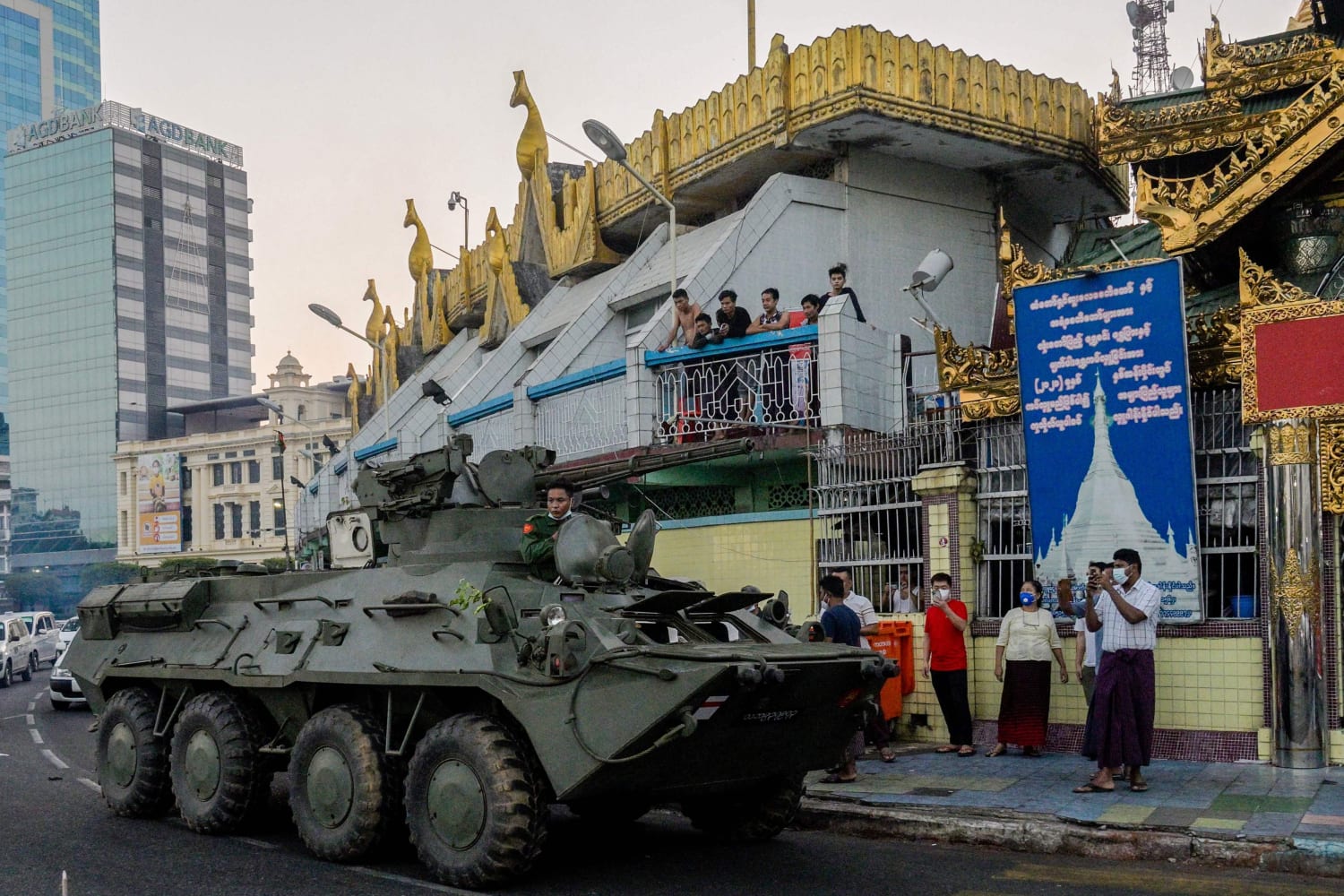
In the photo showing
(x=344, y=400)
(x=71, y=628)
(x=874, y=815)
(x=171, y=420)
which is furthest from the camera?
A: (x=171, y=420)

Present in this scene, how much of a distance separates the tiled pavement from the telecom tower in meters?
32.5

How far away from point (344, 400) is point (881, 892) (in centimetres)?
8025

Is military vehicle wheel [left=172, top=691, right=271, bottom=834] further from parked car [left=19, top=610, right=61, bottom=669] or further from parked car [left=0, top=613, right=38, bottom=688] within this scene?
parked car [left=19, top=610, right=61, bottom=669]

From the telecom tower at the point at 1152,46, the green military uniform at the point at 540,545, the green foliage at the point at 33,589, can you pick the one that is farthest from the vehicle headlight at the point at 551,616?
the green foliage at the point at 33,589

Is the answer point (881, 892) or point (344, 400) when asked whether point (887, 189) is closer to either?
point (881, 892)

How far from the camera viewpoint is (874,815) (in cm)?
914

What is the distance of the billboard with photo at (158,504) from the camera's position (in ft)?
275

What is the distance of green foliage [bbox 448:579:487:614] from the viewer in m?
8.09

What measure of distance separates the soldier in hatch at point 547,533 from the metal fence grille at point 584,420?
23.7ft

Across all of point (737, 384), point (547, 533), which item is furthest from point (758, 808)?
point (737, 384)

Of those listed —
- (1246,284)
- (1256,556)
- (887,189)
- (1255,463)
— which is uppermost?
(887,189)

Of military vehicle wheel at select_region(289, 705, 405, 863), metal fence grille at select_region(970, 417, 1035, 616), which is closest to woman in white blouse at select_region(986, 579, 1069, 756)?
metal fence grille at select_region(970, 417, 1035, 616)

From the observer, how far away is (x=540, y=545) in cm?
866

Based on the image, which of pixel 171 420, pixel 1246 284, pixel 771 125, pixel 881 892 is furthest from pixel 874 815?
pixel 171 420
